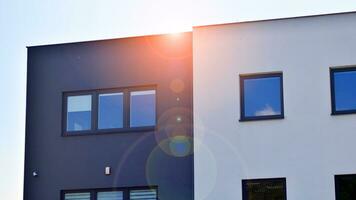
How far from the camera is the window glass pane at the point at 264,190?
13477 millimetres

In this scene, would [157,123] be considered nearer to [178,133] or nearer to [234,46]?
[178,133]

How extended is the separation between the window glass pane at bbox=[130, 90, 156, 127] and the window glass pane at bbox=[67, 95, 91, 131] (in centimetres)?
95

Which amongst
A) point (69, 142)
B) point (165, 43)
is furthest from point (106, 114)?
point (165, 43)

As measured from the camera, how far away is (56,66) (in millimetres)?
15617

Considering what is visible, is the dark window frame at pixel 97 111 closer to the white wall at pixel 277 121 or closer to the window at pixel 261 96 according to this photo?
the white wall at pixel 277 121

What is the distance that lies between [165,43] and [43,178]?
146 inches

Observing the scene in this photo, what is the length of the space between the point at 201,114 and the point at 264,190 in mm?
A: 1880

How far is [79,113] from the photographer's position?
50.2 ft

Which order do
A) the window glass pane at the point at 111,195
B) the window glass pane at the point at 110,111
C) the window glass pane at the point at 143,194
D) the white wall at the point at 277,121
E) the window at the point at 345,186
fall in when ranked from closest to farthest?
1. the window at the point at 345,186
2. the white wall at the point at 277,121
3. the window glass pane at the point at 143,194
4. the window glass pane at the point at 111,195
5. the window glass pane at the point at 110,111

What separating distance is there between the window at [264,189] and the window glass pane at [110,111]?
118 inches

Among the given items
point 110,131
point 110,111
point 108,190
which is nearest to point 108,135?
point 110,131

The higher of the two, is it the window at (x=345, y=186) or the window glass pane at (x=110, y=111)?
the window glass pane at (x=110, y=111)

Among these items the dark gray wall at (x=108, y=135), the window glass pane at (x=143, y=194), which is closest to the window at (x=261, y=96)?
the dark gray wall at (x=108, y=135)

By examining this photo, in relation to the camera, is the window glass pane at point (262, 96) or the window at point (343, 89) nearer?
the window at point (343, 89)
